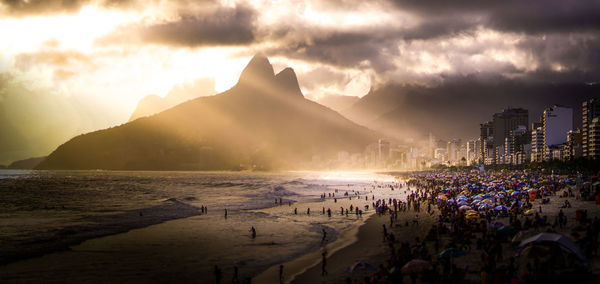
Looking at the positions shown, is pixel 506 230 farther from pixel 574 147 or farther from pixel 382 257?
pixel 574 147

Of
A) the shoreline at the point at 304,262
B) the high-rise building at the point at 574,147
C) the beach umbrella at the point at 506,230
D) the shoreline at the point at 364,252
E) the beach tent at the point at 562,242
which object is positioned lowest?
the shoreline at the point at 304,262

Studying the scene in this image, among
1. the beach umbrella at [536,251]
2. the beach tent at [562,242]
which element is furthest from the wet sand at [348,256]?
the beach tent at [562,242]

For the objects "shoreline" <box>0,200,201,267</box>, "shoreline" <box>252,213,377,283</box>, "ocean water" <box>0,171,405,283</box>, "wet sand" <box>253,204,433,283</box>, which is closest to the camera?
"wet sand" <box>253,204,433,283</box>

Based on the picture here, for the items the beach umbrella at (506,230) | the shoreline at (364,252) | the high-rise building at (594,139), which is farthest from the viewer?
the high-rise building at (594,139)

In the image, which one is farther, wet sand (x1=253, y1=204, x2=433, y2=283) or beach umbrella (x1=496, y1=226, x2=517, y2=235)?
beach umbrella (x1=496, y1=226, x2=517, y2=235)

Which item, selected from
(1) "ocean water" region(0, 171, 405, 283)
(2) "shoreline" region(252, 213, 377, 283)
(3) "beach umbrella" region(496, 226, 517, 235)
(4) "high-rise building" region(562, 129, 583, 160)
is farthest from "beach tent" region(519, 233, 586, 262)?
(4) "high-rise building" region(562, 129, 583, 160)

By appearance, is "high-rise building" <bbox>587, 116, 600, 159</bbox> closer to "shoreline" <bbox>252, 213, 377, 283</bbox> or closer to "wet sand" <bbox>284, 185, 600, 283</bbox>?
"wet sand" <bbox>284, 185, 600, 283</bbox>

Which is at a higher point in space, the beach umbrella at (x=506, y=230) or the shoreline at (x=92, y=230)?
the beach umbrella at (x=506, y=230)

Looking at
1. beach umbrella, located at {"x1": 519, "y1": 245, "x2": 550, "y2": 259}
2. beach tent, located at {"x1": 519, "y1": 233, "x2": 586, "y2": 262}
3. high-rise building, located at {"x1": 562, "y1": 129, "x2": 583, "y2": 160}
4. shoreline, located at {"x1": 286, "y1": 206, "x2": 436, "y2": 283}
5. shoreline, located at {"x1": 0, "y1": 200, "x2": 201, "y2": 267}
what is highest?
high-rise building, located at {"x1": 562, "y1": 129, "x2": 583, "y2": 160}

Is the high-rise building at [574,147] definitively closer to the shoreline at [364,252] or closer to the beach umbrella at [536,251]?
the shoreline at [364,252]

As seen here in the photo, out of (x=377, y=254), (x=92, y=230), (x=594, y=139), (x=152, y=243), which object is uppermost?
(x=594, y=139)

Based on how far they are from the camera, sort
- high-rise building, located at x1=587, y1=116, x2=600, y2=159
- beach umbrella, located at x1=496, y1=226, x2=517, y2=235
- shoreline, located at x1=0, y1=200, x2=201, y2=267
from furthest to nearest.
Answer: high-rise building, located at x1=587, y1=116, x2=600, y2=159, shoreline, located at x1=0, y1=200, x2=201, y2=267, beach umbrella, located at x1=496, y1=226, x2=517, y2=235

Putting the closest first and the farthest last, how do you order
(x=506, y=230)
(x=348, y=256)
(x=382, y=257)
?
(x=506, y=230)
(x=382, y=257)
(x=348, y=256)

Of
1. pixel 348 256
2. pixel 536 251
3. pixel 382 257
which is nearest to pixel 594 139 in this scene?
pixel 382 257
